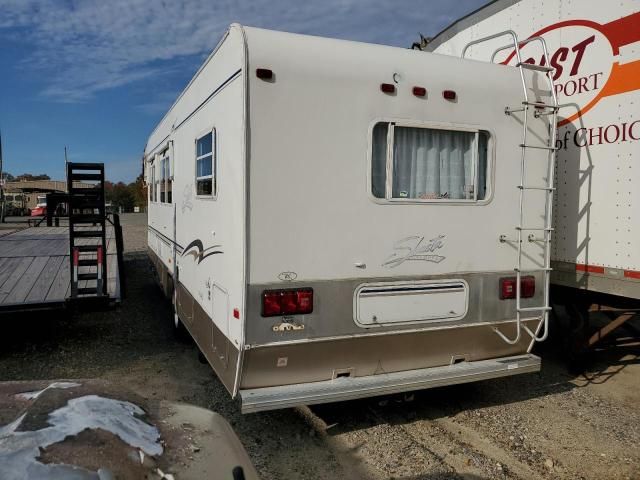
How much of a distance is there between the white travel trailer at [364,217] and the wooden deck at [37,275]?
2.00 m

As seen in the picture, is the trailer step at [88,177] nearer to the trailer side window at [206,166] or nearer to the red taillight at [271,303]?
the trailer side window at [206,166]

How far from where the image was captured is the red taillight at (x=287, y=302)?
336cm

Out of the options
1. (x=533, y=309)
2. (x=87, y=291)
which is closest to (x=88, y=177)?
(x=87, y=291)

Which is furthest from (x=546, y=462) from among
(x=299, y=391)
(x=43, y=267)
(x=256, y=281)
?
(x=43, y=267)

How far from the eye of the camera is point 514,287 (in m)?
4.12

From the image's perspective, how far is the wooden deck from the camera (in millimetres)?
5297

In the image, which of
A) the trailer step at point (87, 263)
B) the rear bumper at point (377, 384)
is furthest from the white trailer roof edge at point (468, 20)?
the trailer step at point (87, 263)

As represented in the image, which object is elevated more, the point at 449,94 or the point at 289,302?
the point at 449,94

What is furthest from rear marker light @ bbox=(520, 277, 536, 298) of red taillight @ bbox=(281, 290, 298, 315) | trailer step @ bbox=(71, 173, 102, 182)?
trailer step @ bbox=(71, 173, 102, 182)

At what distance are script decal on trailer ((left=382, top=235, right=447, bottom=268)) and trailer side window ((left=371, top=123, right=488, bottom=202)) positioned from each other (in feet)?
1.03

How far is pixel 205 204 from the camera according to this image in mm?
4254

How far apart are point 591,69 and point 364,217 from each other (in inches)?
104

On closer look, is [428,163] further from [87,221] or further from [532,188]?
[87,221]

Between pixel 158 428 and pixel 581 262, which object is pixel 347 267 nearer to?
pixel 158 428
